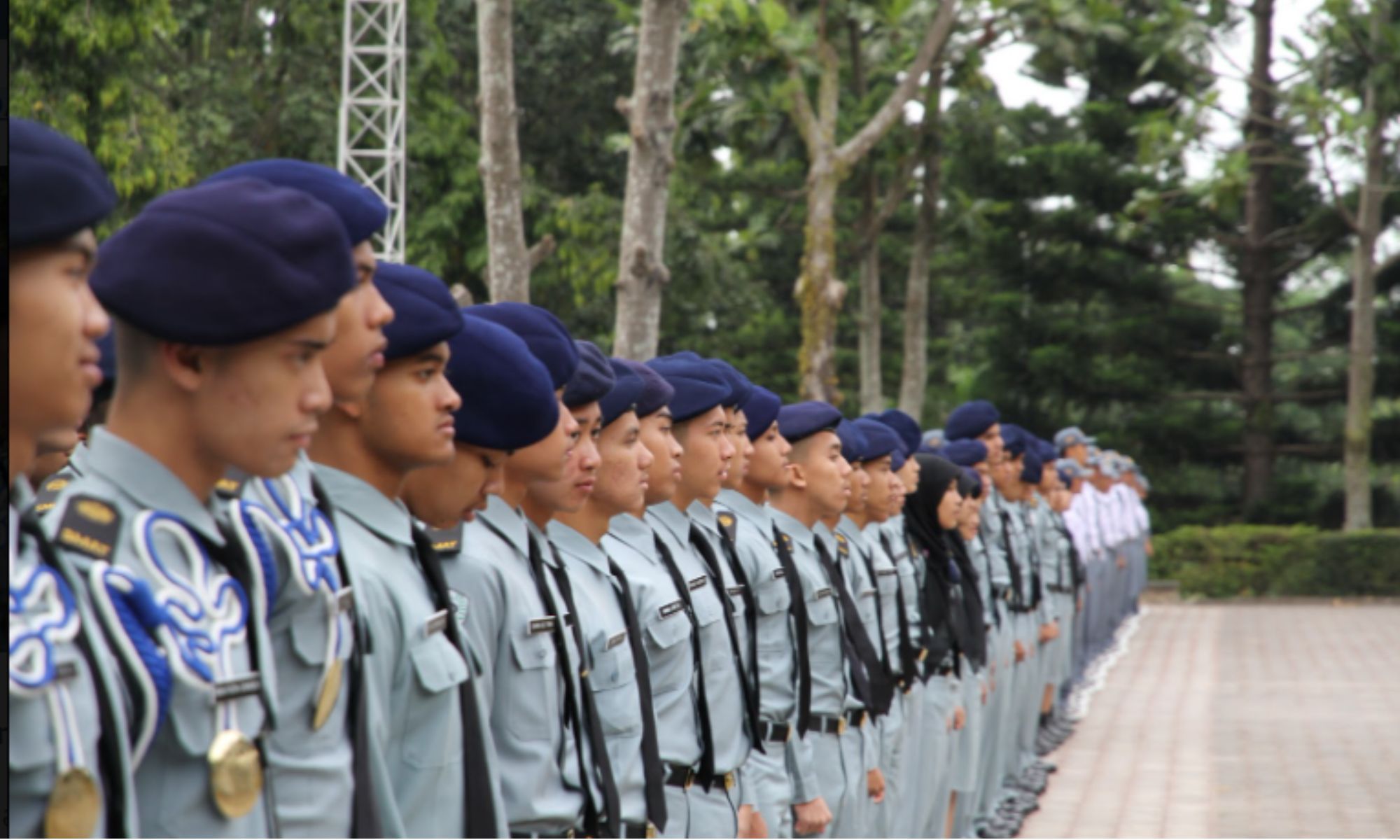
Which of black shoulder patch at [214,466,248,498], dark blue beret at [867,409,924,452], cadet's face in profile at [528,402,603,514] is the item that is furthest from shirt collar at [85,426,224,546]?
dark blue beret at [867,409,924,452]

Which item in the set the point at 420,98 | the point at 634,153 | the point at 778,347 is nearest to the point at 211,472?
the point at 634,153

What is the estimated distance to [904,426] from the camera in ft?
32.7

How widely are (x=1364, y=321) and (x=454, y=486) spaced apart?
3028cm

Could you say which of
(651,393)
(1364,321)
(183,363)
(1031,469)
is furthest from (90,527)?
(1364,321)


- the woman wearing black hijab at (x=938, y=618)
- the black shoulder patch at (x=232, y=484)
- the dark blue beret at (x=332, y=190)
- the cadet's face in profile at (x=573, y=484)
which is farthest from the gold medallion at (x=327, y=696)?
the woman wearing black hijab at (x=938, y=618)

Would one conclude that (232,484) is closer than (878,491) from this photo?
Yes

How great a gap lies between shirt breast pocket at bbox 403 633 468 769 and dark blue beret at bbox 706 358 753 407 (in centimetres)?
280

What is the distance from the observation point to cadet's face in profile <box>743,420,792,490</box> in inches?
263

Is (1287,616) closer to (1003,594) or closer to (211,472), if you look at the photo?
(1003,594)

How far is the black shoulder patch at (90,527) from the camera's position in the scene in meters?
2.30

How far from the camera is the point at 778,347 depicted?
119 ft

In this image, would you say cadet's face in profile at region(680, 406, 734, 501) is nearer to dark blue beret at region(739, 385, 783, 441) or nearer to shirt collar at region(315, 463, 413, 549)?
dark blue beret at region(739, 385, 783, 441)

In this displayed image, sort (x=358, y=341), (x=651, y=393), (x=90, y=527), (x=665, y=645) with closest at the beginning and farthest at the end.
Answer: (x=90, y=527), (x=358, y=341), (x=665, y=645), (x=651, y=393)

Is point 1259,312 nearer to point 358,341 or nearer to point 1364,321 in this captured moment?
point 1364,321
